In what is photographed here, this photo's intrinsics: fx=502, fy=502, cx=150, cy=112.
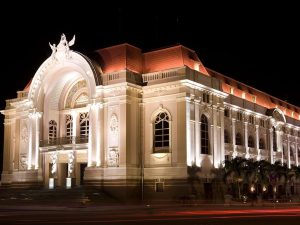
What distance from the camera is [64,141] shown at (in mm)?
55312

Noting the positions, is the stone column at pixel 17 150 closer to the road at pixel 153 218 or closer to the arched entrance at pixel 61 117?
the arched entrance at pixel 61 117

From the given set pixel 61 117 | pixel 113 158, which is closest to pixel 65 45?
pixel 61 117

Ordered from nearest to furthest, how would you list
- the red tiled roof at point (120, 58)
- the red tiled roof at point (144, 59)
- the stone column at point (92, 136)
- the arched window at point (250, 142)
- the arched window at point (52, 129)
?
the stone column at point (92, 136) < the red tiled roof at point (144, 59) < the red tiled roof at point (120, 58) < the arched window at point (52, 129) < the arched window at point (250, 142)

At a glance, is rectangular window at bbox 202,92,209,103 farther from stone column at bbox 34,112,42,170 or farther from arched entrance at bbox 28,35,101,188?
stone column at bbox 34,112,42,170

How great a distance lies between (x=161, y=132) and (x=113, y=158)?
5.40 metres

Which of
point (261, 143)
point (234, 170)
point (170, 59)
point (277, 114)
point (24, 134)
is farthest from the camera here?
point (277, 114)

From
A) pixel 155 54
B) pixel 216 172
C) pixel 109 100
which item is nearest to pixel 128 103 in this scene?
pixel 109 100

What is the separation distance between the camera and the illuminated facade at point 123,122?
4866 centimetres

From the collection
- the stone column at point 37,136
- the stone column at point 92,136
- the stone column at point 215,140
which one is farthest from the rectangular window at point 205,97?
the stone column at point 37,136

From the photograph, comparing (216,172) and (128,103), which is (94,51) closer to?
(128,103)

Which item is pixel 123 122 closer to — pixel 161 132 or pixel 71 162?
pixel 161 132

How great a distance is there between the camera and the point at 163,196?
4816cm

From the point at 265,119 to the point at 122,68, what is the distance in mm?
25574

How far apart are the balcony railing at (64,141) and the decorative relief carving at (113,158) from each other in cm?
462
